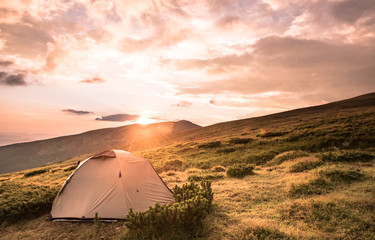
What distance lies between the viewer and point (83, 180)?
978cm

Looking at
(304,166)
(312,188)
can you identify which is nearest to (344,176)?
(312,188)

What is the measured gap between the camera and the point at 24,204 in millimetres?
9797

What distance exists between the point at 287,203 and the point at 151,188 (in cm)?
650

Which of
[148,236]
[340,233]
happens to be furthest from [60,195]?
[340,233]

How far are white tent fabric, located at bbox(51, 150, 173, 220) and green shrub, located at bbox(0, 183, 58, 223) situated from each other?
3.67 ft

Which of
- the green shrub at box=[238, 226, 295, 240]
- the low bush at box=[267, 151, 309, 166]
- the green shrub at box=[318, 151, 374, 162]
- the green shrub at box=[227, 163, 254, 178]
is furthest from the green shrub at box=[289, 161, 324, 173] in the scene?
the green shrub at box=[238, 226, 295, 240]

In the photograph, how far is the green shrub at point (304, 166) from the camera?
546 inches

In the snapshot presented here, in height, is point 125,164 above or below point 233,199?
above

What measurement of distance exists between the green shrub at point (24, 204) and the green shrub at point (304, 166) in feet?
51.9

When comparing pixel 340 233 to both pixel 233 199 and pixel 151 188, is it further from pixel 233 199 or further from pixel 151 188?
pixel 151 188

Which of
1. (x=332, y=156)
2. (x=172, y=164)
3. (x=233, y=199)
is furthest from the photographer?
(x=172, y=164)

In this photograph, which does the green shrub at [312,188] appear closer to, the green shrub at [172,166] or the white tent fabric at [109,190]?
the white tent fabric at [109,190]

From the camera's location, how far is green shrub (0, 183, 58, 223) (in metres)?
9.34

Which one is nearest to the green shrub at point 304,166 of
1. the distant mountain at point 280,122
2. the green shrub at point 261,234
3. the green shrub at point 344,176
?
the green shrub at point 344,176
